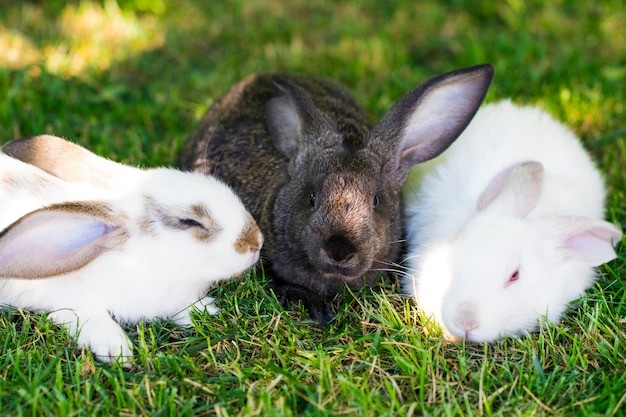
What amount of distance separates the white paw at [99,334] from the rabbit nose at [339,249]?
1.02 metres

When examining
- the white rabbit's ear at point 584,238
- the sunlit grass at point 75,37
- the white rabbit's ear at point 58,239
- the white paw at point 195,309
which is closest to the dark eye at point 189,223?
the white rabbit's ear at point 58,239

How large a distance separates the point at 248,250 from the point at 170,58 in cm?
324

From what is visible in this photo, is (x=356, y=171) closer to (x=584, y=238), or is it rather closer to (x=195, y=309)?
(x=195, y=309)

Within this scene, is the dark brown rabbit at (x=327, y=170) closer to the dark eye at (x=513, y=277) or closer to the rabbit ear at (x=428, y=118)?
the rabbit ear at (x=428, y=118)

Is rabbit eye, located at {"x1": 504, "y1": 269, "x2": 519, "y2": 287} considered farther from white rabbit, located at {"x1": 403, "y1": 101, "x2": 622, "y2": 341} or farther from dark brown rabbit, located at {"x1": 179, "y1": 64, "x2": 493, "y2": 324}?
dark brown rabbit, located at {"x1": 179, "y1": 64, "x2": 493, "y2": 324}

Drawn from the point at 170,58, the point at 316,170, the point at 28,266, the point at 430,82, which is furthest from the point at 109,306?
the point at 170,58

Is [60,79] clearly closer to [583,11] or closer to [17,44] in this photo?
[17,44]

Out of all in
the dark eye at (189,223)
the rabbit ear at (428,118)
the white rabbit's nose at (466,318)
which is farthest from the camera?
the rabbit ear at (428,118)

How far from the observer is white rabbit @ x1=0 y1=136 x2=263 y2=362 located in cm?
361

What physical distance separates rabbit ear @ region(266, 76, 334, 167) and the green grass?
834 mm

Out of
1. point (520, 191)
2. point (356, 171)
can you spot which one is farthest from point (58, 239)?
point (520, 191)

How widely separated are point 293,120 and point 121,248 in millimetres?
1437

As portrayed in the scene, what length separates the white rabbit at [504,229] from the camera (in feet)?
11.9

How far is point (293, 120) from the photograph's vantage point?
4672 mm
